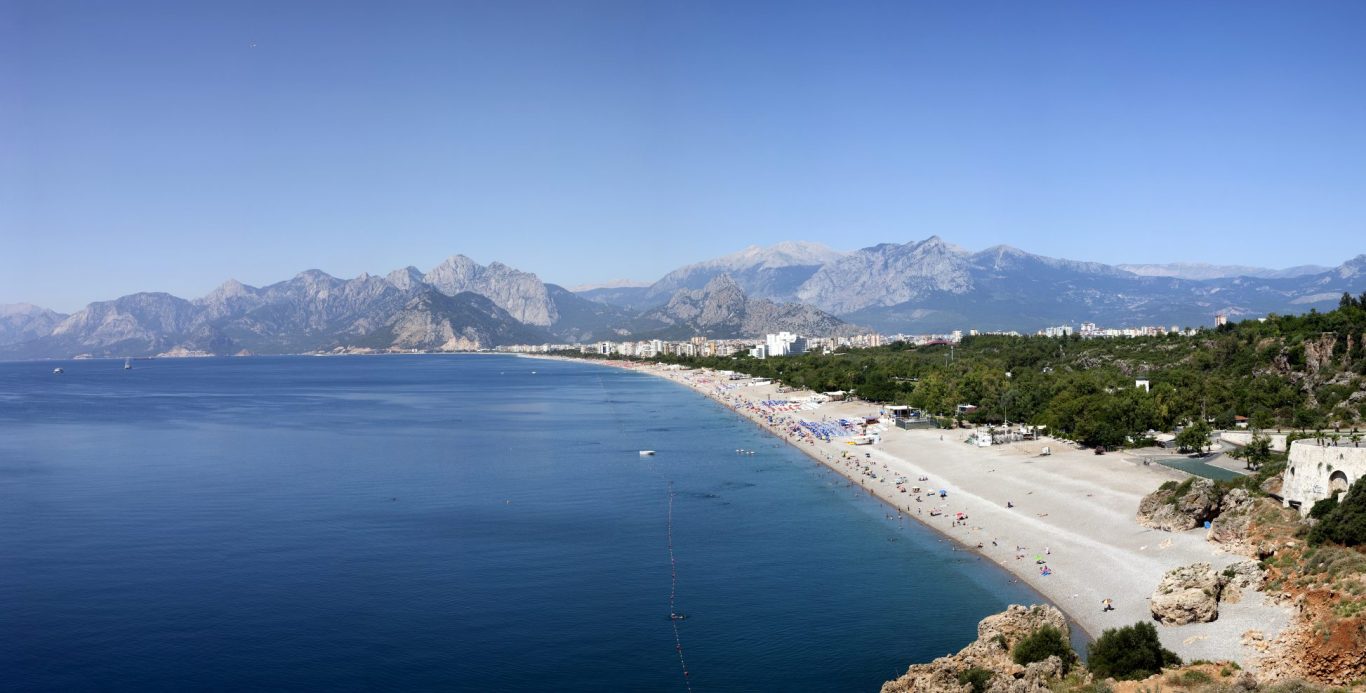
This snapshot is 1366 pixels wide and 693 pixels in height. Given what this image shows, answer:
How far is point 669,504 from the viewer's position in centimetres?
4634

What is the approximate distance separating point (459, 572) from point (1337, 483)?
1188 inches

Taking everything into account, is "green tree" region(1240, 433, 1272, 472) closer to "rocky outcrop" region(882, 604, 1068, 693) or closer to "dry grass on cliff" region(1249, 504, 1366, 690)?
"dry grass on cliff" region(1249, 504, 1366, 690)

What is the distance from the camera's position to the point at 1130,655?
2117cm

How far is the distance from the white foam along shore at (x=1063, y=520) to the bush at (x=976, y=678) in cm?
618

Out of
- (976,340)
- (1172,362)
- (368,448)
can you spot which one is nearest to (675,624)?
(368,448)

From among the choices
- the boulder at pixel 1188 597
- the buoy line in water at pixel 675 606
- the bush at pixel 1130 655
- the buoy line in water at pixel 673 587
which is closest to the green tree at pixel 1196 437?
the boulder at pixel 1188 597

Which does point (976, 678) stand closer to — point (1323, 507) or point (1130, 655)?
point (1130, 655)

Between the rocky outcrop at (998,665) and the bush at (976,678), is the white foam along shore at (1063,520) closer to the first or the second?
the rocky outcrop at (998,665)

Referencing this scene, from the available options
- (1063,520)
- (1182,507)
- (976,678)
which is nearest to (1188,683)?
(976,678)

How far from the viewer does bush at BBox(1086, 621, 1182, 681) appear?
21.1 meters

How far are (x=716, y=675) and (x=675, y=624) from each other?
3945 millimetres

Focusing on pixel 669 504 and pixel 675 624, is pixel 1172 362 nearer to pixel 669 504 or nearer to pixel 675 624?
pixel 669 504

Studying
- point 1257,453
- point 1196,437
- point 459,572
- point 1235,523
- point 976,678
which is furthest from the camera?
point 1196,437

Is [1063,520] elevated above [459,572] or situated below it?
above
